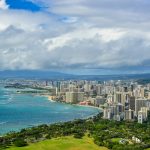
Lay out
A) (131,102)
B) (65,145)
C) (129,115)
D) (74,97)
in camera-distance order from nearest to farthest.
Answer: (65,145) → (129,115) → (131,102) → (74,97)

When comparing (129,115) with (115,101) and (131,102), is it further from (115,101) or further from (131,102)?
(115,101)

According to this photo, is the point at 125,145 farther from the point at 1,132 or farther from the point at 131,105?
the point at 131,105

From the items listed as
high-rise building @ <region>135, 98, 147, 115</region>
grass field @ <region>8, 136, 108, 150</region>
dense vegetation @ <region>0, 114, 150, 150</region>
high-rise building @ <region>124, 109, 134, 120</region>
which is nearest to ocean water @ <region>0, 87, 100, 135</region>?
dense vegetation @ <region>0, 114, 150, 150</region>

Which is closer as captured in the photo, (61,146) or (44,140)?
(61,146)

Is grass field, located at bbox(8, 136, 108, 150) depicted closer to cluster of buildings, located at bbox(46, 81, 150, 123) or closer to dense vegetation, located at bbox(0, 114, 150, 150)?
dense vegetation, located at bbox(0, 114, 150, 150)

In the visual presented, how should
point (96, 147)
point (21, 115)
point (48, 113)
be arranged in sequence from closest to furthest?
point (96, 147), point (21, 115), point (48, 113)

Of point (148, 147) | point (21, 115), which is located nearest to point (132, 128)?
point (148, 147)

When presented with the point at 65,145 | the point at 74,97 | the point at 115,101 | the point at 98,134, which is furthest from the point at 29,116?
the point at 74,97
